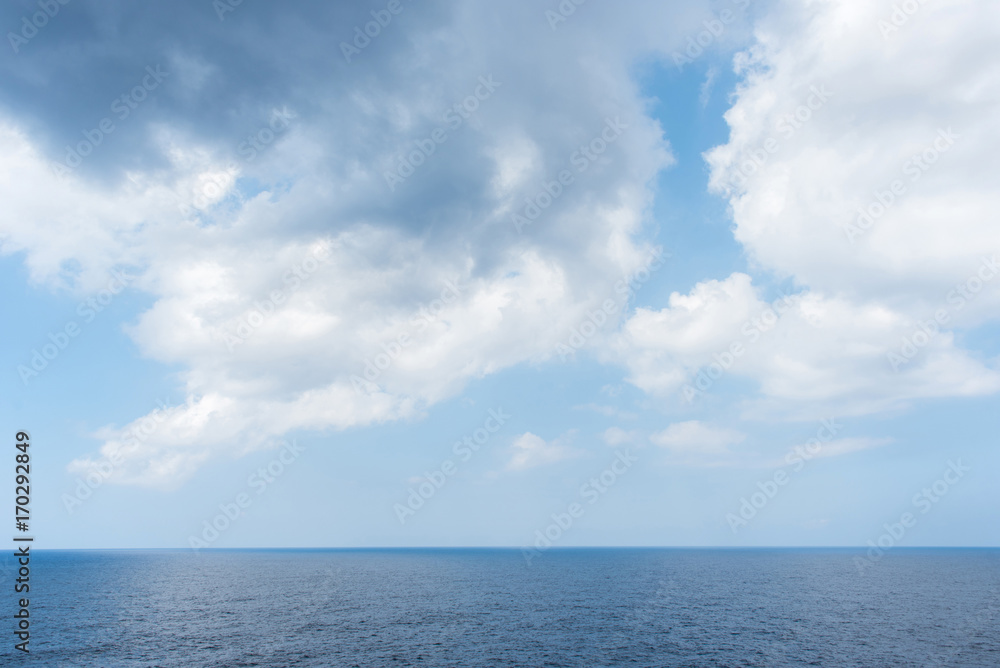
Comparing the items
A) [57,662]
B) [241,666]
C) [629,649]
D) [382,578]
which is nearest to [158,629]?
[57,662]

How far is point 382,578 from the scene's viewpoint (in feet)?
493

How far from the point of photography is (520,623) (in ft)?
247

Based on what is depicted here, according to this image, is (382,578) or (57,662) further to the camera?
(382,578)

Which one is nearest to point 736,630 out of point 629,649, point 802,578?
point 629,649

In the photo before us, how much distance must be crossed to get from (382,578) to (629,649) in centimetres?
10846

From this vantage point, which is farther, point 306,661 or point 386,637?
point 386,637

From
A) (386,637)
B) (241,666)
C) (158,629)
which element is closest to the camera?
(241,666)

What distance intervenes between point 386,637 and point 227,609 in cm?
4004

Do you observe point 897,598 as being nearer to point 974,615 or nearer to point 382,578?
point 974,615

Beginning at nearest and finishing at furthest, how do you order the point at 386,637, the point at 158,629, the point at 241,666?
the point at 241,666 → the point at 386,637 → the point at 158,629

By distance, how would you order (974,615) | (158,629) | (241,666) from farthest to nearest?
(974,615) < (158,629) < (241,666)

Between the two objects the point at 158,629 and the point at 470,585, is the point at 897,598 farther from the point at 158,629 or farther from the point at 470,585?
the point at 158,629

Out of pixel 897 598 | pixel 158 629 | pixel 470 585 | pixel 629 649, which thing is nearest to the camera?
pixel 629 649

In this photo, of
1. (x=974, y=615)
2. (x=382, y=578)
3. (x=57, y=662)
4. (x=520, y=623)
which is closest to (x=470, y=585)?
(x=382, y=578)
